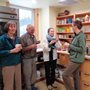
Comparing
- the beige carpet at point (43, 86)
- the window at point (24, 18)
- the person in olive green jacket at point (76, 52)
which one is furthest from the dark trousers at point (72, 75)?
the window at point (24, 18)

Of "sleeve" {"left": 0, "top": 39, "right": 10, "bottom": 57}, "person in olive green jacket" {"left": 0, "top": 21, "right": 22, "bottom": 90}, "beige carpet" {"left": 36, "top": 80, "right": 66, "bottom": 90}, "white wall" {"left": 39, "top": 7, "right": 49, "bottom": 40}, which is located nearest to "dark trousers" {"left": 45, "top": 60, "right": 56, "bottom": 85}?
"beige carpet" {"left": 36, "top": 80, "right": 66, "bottom": 90}

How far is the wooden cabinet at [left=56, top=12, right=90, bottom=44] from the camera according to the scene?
425 centimetres

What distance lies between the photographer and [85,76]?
2.80 m

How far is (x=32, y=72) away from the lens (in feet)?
9.65

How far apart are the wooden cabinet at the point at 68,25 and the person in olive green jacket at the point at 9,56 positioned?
2.69 metres

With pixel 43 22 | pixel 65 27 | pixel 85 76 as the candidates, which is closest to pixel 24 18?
pixel 43 22

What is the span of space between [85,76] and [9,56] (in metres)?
1.60

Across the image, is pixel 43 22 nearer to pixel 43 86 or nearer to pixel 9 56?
pixel 43 86

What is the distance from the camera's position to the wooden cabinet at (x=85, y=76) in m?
2.71

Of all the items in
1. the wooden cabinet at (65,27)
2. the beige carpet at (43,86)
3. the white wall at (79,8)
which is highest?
the white wall at (79,8)

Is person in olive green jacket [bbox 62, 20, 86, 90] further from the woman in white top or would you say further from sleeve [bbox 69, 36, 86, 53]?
the woman in white top

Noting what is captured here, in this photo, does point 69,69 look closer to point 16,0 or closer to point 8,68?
point 8,68

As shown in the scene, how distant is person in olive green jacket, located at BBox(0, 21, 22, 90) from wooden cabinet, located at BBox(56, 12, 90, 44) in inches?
106

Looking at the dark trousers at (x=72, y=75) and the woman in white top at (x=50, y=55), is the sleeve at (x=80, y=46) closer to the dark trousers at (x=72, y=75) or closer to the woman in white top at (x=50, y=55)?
the dark trousers at (x=72, y=75)
